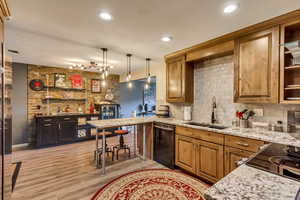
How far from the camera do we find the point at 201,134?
7.89ft

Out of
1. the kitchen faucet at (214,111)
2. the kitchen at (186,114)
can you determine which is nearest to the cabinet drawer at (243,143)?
the kitchen at (186,114)

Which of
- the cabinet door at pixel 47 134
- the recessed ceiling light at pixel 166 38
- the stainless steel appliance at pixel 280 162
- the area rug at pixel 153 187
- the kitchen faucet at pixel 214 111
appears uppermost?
the recessed ceiling light at pixel 166 38

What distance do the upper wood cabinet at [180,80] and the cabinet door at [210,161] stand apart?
44.7 inches

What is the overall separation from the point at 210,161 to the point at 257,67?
163 centimetres

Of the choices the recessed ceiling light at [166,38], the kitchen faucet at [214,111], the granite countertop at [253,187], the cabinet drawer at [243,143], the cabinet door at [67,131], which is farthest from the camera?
the cabinet door at [67,131]

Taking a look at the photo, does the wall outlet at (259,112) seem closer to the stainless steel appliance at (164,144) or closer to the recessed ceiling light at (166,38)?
the stainless steel appliance at (164,144)

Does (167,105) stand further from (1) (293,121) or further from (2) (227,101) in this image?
(1) (293,121)

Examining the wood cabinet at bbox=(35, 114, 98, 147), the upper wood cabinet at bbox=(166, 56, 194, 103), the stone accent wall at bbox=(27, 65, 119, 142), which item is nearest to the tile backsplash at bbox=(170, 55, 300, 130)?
the upper wood cabinet at bbox=(166, 56, 194, 103)

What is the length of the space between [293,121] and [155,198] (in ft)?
7.46

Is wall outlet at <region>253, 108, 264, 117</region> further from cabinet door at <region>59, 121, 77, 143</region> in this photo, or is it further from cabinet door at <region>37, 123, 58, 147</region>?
cabinet door at <region>37, 123, 58, 147</region>

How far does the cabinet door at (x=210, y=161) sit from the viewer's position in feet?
7.07

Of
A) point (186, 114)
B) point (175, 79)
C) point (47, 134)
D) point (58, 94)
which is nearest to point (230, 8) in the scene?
point (175, 79)

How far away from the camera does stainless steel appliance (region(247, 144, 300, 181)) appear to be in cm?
84

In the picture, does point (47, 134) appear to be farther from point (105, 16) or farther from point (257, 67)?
point (257, 67)
